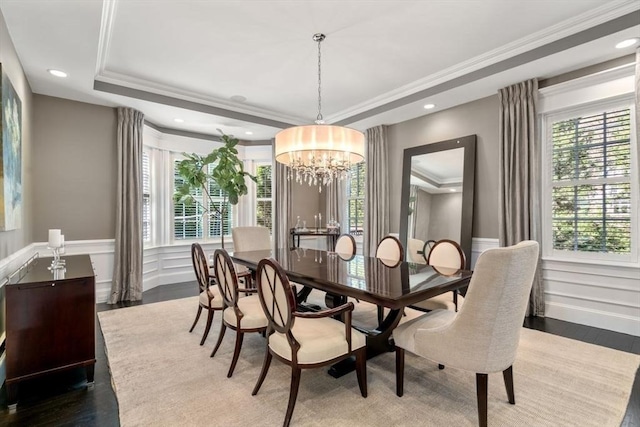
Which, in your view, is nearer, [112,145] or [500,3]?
[500,3]

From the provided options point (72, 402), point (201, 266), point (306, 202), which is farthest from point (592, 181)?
point (72, 402)

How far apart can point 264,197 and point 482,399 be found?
553cm

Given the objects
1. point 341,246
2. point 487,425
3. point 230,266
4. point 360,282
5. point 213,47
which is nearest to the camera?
point 487,425

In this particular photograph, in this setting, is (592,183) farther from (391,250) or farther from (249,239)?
(249,239)

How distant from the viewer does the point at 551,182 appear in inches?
148

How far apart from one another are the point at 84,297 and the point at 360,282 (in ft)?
6.56

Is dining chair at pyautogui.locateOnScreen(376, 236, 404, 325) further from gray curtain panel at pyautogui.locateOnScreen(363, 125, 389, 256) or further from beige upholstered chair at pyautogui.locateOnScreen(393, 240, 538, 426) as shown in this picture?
beige upholstered chair at pyautogui.locateOnScreen(393, 240, 538, 426)

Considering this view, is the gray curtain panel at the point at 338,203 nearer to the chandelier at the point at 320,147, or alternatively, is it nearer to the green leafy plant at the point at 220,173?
the green leafy plant at the point at 220,173

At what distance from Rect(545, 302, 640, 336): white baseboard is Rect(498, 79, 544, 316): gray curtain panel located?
0.14m

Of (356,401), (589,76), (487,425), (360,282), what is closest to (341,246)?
(360,282)

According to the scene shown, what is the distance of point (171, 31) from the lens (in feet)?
9.82

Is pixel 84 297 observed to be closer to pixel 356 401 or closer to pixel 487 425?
pixel 356 401

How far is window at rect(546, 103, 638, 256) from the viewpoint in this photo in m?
3.28

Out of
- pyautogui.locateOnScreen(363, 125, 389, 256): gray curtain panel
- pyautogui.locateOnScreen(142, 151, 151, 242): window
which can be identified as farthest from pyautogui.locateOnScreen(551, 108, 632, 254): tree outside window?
pyautogui.locateOnScreen(142, 151, 151, 242): window
